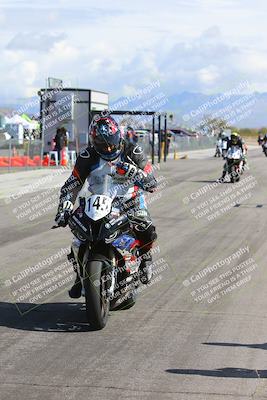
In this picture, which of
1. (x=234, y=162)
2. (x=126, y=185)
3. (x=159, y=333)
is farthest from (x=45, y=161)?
(x=159, y=333)

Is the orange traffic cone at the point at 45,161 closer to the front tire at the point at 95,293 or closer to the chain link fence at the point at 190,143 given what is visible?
the chain link fence at the point at 190,143

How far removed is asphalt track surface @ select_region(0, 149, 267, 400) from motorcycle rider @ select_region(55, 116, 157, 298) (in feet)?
2.28

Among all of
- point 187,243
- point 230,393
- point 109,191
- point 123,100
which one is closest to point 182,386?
point 230,393

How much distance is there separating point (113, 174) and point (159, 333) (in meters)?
1.57

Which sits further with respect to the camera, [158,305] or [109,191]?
[158,305]

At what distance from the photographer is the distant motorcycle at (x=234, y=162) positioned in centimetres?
2758

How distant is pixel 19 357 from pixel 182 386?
57.7 inches

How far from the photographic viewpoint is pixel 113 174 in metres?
7.42

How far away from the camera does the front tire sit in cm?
695

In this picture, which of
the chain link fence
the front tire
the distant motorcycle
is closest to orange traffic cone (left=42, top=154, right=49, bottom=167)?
the distant motorcycle

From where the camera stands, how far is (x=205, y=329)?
7.36 meters

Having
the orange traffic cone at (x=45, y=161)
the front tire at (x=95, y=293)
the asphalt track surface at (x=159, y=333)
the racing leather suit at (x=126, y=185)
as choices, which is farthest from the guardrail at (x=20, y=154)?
the front tire at (x=95, y=293)

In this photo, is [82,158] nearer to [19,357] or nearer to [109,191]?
[109,191]

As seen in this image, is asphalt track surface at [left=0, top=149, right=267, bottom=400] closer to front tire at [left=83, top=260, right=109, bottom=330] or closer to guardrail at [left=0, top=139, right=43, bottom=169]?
front tire at [left=83, top=260, right=109, bottom=330]
